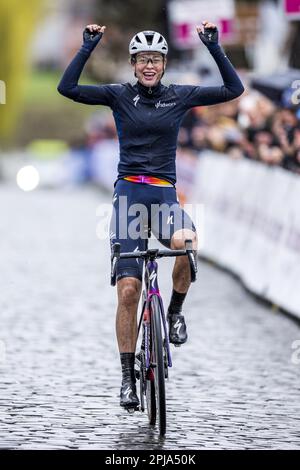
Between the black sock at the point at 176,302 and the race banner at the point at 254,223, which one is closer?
the black sock at the point at 176,302

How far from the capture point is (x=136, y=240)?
31.1 ft

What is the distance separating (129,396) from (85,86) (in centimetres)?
184

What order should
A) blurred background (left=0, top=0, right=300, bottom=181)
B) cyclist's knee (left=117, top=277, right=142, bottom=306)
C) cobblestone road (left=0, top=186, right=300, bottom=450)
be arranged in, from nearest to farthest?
cobblestone road (left=0, top=186, right=300, bottom=450) → cyclist's knee (left=117, top=277, right=142, bottom=306) → blurred background (left=0, top=0, right=300, bottom=181)

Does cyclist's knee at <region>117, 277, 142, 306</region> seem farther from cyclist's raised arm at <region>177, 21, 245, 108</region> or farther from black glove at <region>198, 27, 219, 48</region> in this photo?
black glove at <region>198, 27, 219, 48</region>

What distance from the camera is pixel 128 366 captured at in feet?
31.0

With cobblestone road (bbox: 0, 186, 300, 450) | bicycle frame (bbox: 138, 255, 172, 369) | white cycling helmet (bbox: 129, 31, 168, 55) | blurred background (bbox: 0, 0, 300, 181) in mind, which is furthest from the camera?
blurred background (bbox: 0, 0, 300, 181)

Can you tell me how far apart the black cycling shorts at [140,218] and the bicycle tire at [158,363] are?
42 centimetres

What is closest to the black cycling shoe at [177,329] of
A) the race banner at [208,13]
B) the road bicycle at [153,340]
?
the road bicycle at [153,340]

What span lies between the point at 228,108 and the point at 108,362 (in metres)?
12.3

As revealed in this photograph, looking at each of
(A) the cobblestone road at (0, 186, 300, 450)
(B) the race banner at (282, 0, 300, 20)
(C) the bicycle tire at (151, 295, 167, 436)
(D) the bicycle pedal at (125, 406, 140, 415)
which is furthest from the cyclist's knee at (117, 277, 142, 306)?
(B) the race banner at (282, 0, 300, 20)

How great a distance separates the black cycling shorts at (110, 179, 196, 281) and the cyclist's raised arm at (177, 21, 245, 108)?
1.95 ft

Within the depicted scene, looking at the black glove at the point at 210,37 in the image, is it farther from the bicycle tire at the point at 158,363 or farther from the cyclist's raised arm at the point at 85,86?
the bicycle tire at the point at 158,363

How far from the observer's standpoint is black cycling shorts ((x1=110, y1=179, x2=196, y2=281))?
30.9ft

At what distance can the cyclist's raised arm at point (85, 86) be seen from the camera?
9609 millimetres
